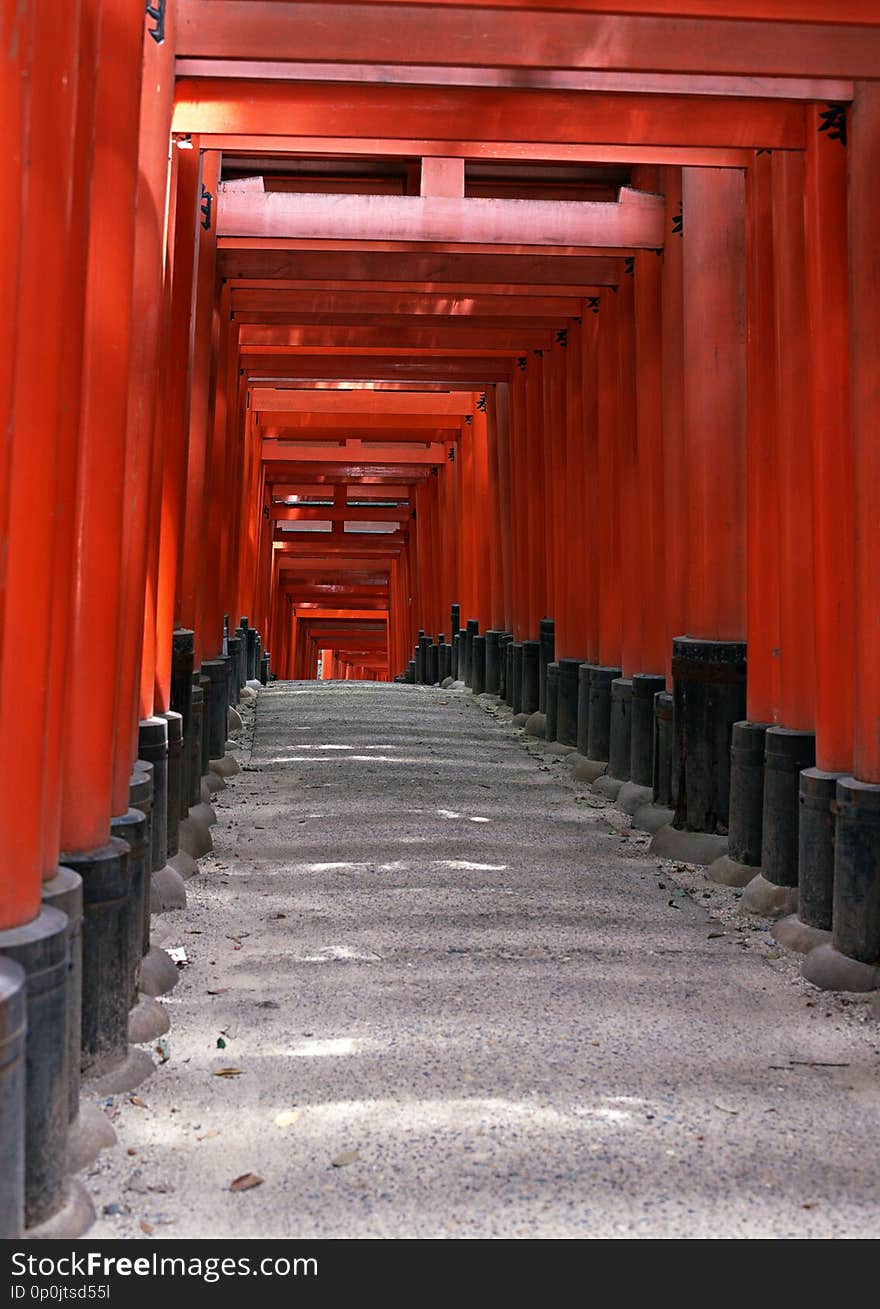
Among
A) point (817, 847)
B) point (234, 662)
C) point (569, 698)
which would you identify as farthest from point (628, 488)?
point (234, 662)

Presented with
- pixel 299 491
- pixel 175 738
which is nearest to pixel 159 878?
pixel 175 738

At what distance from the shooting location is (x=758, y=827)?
6.90 meters

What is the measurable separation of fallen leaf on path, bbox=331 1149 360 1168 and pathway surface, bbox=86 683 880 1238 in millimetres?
14

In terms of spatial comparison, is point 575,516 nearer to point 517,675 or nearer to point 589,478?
point 589,478

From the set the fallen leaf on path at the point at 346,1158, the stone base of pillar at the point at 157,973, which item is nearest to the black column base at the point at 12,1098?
the fallen leaf on path at the point at 346,1158

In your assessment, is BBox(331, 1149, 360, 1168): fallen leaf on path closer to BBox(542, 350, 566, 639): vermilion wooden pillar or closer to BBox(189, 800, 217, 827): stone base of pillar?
BBox(189, 800, 217, 827): stone base of pillar

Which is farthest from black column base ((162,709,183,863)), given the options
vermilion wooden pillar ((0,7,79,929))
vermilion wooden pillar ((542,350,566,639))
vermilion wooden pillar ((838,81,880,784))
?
vermilion wooden pillar ((542,350,566,639))

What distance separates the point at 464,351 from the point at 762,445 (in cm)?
722

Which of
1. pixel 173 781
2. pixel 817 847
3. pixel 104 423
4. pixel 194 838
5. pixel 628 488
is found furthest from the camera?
pixel 628 488

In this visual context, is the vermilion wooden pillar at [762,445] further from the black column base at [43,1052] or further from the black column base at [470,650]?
the black column base at [470,650]

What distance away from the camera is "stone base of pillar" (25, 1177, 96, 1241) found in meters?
2.94

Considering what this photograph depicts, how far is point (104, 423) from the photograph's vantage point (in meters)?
4.12

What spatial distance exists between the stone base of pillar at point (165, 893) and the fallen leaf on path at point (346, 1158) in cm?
267

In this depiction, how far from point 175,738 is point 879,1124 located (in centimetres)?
378
